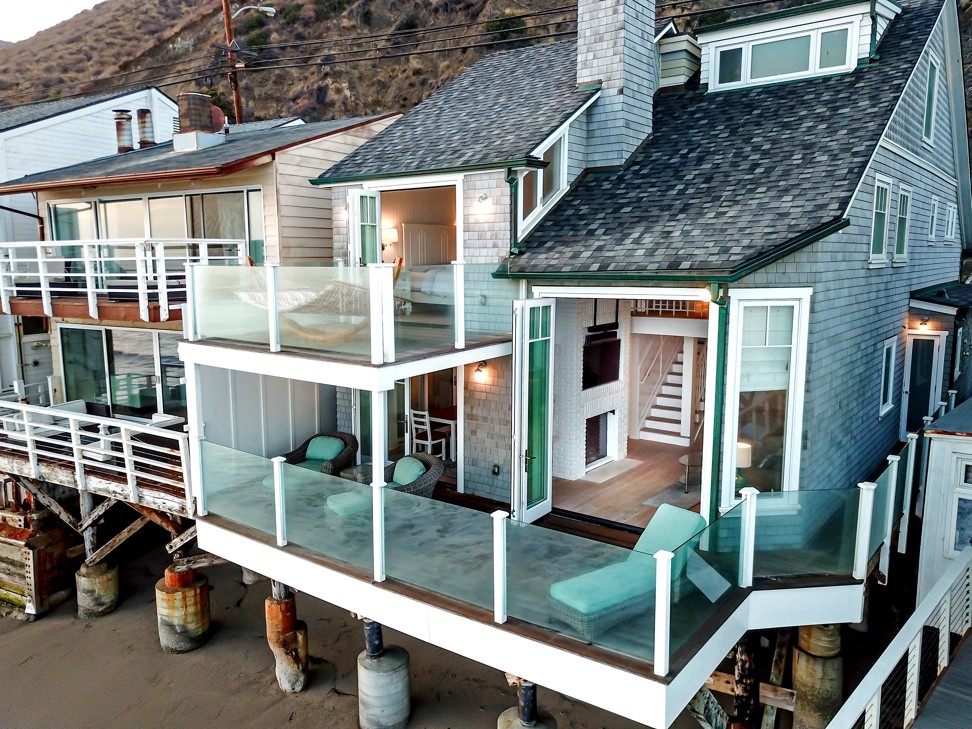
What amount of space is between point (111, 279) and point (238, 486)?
697cm

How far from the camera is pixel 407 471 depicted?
9312mm

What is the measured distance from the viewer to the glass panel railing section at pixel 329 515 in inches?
283

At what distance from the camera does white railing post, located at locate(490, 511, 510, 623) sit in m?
5.99

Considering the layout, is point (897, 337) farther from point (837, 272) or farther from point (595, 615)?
point (595, 615)

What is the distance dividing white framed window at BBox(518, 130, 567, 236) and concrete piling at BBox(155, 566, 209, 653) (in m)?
7.09

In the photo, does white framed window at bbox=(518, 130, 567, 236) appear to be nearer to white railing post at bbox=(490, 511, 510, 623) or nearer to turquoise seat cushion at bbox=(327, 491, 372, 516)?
turquoise seat cushion at bbox=(327, 491, 372, 516)

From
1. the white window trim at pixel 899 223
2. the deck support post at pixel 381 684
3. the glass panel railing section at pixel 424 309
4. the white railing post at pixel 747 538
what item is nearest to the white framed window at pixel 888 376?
the white window trim at pixel 899 223

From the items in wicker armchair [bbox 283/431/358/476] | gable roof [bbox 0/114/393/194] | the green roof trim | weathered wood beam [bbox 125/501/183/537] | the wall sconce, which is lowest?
weathered wood beam [bbox 125/501/183/537]

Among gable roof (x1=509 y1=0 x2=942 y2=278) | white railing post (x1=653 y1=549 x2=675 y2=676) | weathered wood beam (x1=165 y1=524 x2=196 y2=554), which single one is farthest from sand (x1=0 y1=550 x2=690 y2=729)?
gable roof (x1=509 y1=0 x2=942 y2=278)

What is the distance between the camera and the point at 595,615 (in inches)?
223

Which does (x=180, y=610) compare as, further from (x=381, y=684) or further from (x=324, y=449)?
(x=381, y=684)

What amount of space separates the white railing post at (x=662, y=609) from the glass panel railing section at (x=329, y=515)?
3.06 meters

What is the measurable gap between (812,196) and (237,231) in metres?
9.19

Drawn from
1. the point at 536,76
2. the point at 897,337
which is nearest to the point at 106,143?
the point at 536,76
